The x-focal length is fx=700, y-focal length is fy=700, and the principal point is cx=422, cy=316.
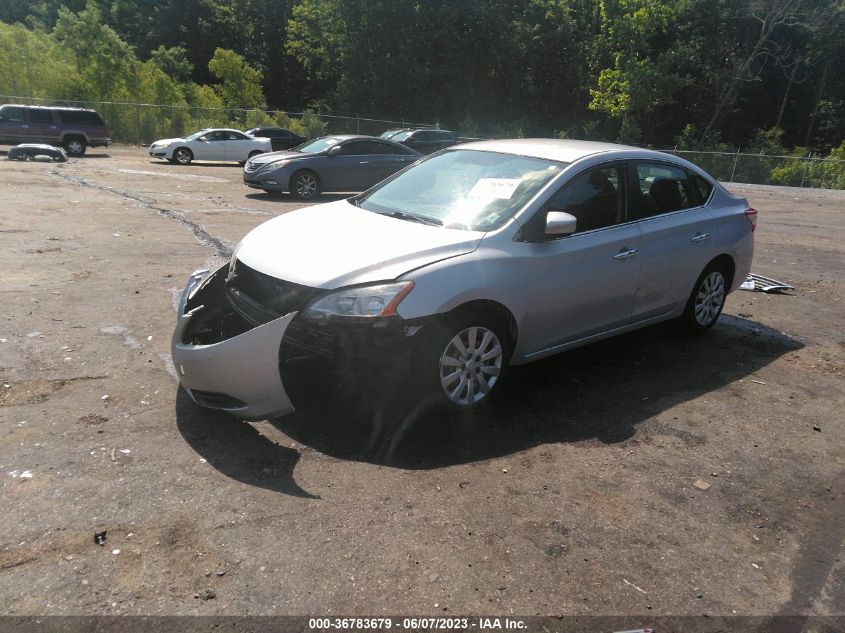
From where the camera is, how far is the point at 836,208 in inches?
795

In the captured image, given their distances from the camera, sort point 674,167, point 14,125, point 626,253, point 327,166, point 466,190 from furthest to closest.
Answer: point 14,125 < point 327,166 < point 674,167 < point 626,253 < point 466,190

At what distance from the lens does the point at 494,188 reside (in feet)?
16.7

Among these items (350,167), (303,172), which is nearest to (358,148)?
(350,167)

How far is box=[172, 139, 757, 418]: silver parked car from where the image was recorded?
13.3ft

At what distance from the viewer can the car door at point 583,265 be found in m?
4.79

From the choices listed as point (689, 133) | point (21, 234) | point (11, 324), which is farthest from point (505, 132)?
point (11, 324)

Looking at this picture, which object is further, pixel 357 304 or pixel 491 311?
pixel 491 311

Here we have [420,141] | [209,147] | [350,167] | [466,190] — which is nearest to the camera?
[466,190]

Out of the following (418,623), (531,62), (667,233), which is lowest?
(418,623)

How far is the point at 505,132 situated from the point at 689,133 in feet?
43.2

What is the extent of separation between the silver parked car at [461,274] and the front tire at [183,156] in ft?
68.3

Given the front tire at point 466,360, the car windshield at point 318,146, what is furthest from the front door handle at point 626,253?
the car windshield at point 318,146

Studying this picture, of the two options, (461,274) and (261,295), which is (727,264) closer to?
(461,274)

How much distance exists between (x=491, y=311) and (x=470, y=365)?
14.8 inches
